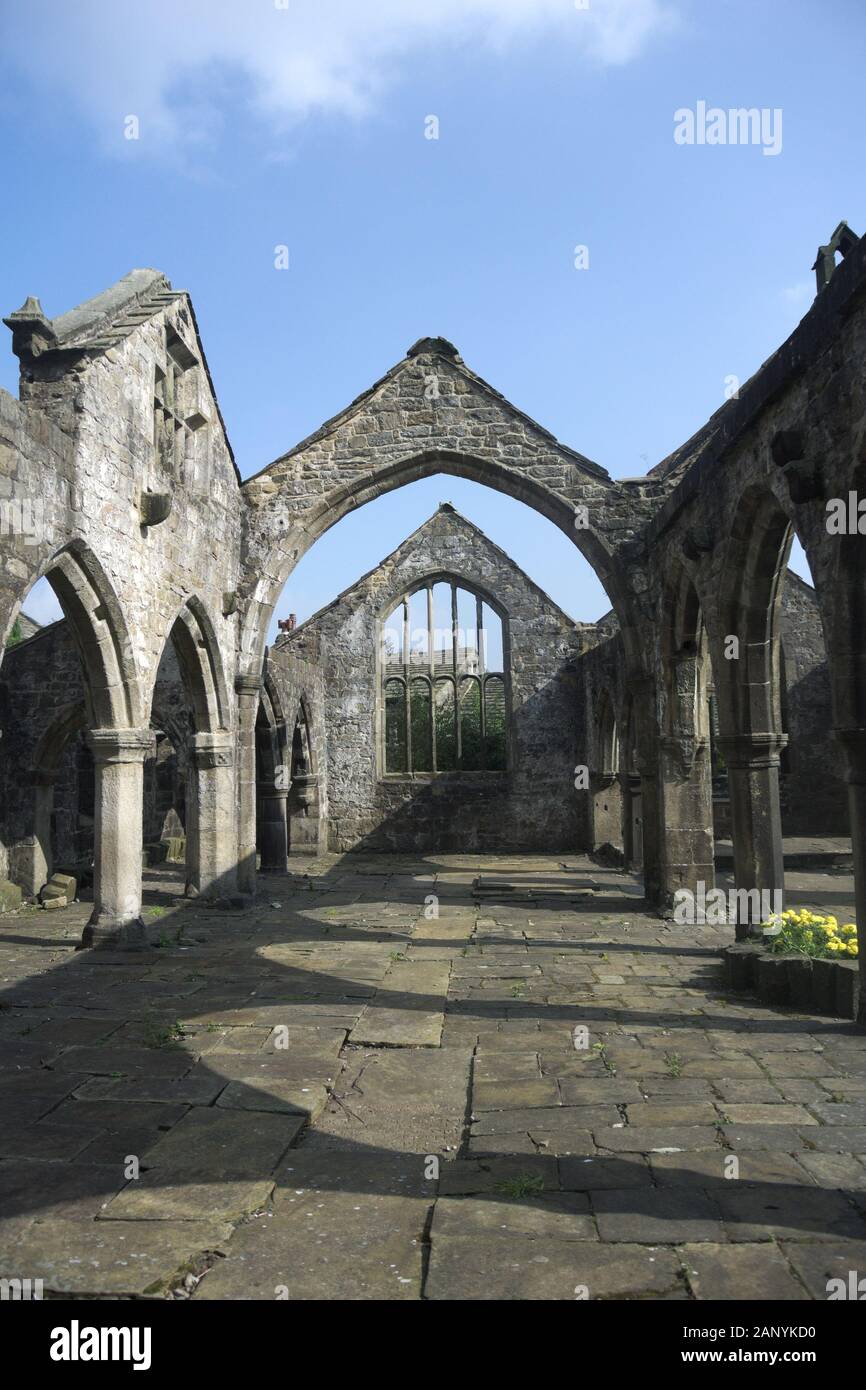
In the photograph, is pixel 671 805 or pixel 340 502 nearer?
pixel 671 805

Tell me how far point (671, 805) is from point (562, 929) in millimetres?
1973

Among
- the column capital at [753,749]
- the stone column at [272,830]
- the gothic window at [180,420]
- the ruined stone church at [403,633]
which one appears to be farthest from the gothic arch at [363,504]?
the stone column at [272,830]

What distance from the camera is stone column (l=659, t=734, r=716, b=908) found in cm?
1093

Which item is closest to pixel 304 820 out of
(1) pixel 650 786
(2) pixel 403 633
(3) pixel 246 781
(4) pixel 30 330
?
(2) pixel 403 633

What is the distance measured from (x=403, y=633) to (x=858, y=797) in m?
16.6

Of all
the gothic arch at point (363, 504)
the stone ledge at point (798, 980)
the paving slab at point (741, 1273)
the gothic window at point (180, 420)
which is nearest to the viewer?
the paving slab at point (741, 1273)

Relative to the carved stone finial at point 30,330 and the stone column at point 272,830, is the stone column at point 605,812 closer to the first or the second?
the stone column at point 272,830

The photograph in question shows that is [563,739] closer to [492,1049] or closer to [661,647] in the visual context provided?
[661,647]

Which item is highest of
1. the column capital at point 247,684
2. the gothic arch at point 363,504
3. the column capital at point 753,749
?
the gothic arch at point 363,504

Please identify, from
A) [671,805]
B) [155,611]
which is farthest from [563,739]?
[155,611]

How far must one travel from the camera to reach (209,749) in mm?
11500

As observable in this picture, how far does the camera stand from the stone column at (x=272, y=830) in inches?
623

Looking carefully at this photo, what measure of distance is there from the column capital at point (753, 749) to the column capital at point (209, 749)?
596 centimetres
